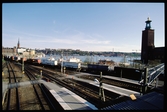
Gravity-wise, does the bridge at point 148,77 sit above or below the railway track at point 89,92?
above

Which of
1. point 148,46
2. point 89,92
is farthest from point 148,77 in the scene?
point 148,46

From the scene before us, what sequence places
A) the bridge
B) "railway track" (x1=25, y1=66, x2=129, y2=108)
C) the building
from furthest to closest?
the building, "railway track" (x1=25, y1=66, x2=129, y2=108), the bridge

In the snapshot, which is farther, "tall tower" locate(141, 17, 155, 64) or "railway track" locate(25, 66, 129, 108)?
"tall tower" locate(141, 17, 155, 64)

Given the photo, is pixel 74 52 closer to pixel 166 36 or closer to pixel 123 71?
pixel 123 71

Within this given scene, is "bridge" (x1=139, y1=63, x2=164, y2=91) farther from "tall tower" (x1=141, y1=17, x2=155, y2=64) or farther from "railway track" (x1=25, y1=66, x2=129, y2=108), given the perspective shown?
"tall tower" (x1=141, y1=17, x2=155, y2=64)

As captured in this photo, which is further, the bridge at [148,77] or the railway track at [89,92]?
the railway track at [89,92]

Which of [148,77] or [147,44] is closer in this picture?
[148,77]

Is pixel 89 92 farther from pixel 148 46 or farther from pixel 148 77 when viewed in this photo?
pixel 148 46

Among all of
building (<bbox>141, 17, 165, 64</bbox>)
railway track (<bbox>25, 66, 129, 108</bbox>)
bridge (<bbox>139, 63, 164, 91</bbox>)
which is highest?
building (<bbox>141, 17, 165, 64</bbox>)

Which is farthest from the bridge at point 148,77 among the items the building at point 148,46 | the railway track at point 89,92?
the building at point 148,46

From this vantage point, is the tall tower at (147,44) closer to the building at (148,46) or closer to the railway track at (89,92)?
the building at (148,46)

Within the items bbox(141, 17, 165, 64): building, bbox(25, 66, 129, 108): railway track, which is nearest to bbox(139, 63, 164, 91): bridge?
bbox(25, 66, 129, 108): railway track

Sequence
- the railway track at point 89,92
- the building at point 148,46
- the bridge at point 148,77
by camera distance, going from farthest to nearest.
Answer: the building at point 148,46
the railway track at point 89,92
the bridge at point 148,77

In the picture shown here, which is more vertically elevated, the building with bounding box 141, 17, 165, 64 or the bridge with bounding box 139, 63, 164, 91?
the building with bounding box 141, 17, 165, 64
